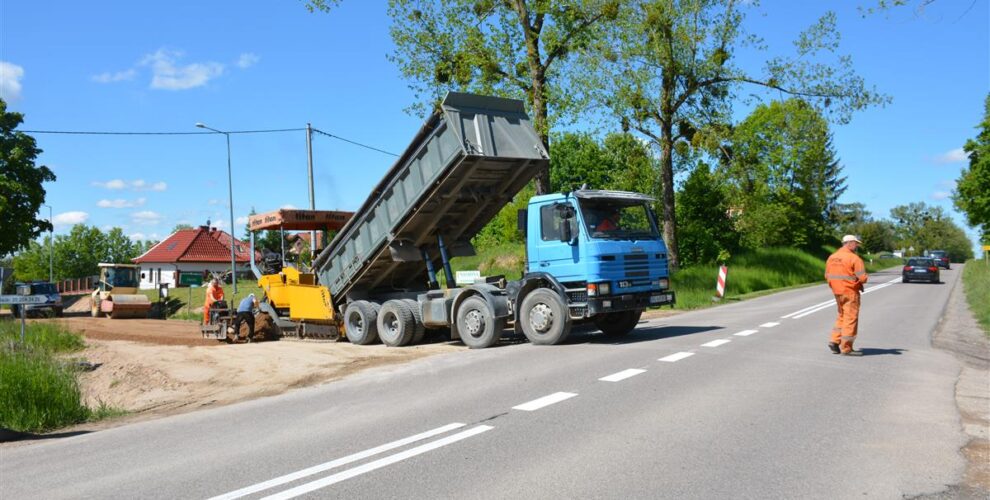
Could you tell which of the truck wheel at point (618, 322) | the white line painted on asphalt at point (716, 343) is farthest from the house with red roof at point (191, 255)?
the white line painted on asphalt at point (716, 343)

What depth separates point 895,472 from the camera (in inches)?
194

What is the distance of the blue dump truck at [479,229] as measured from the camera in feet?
39.6

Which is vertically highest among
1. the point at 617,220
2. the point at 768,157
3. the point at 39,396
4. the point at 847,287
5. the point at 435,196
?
the point at 768,157

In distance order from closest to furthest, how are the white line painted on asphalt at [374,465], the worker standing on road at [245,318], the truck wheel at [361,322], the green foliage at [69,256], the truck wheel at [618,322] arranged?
the white line painted on asphalt at [374,465] → the truck wheel at [618,322] → the truck wheel at [361,322] → the worker standing on road at [245,318] → the green foliage at [69,256]

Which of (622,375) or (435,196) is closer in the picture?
(622,375)

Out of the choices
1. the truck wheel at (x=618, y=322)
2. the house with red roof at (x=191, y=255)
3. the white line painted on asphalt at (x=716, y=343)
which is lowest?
the white line painted on asphalt at (x=716, y=343)

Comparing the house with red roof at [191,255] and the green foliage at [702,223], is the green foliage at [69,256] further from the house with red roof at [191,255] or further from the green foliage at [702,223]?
the green foliage at [702,223]

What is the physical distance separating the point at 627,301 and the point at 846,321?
3358 millimetres

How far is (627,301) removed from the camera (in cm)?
1221

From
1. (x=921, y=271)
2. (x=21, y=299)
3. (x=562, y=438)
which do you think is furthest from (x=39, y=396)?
(x=921, y=271)

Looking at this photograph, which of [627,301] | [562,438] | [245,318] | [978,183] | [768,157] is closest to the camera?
[562,438]

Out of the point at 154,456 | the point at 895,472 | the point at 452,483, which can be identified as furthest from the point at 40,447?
the point at 895,472

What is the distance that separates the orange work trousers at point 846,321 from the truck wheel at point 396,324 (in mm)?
7272

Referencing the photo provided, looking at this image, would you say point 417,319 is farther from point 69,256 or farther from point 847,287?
point 69,256
